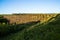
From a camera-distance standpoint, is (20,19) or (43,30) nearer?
(43,30)

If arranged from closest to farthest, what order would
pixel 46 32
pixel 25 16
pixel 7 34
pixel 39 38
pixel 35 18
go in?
1. pixel 39 38
2. pixel 46 32
3. pixel 7 34
4. pixel 35 18
5. pixel 25 16

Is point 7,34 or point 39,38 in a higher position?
point 39,38

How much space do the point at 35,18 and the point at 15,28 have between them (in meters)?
A: 6.94

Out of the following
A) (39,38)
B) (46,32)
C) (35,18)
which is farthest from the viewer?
(35,18)

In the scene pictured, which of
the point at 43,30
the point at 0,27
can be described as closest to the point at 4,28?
the point at 0,27

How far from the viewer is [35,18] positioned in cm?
2723

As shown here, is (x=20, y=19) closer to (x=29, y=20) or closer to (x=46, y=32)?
(x=29, y=20)

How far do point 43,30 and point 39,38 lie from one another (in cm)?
176

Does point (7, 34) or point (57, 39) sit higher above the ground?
point (57, 39)

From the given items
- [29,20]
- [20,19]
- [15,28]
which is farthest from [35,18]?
[15,28]

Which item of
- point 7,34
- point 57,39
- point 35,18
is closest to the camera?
point 57,39

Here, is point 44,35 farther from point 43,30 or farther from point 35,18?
point 35,18

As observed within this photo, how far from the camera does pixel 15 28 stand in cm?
2106

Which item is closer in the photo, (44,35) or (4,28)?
(44,35)
